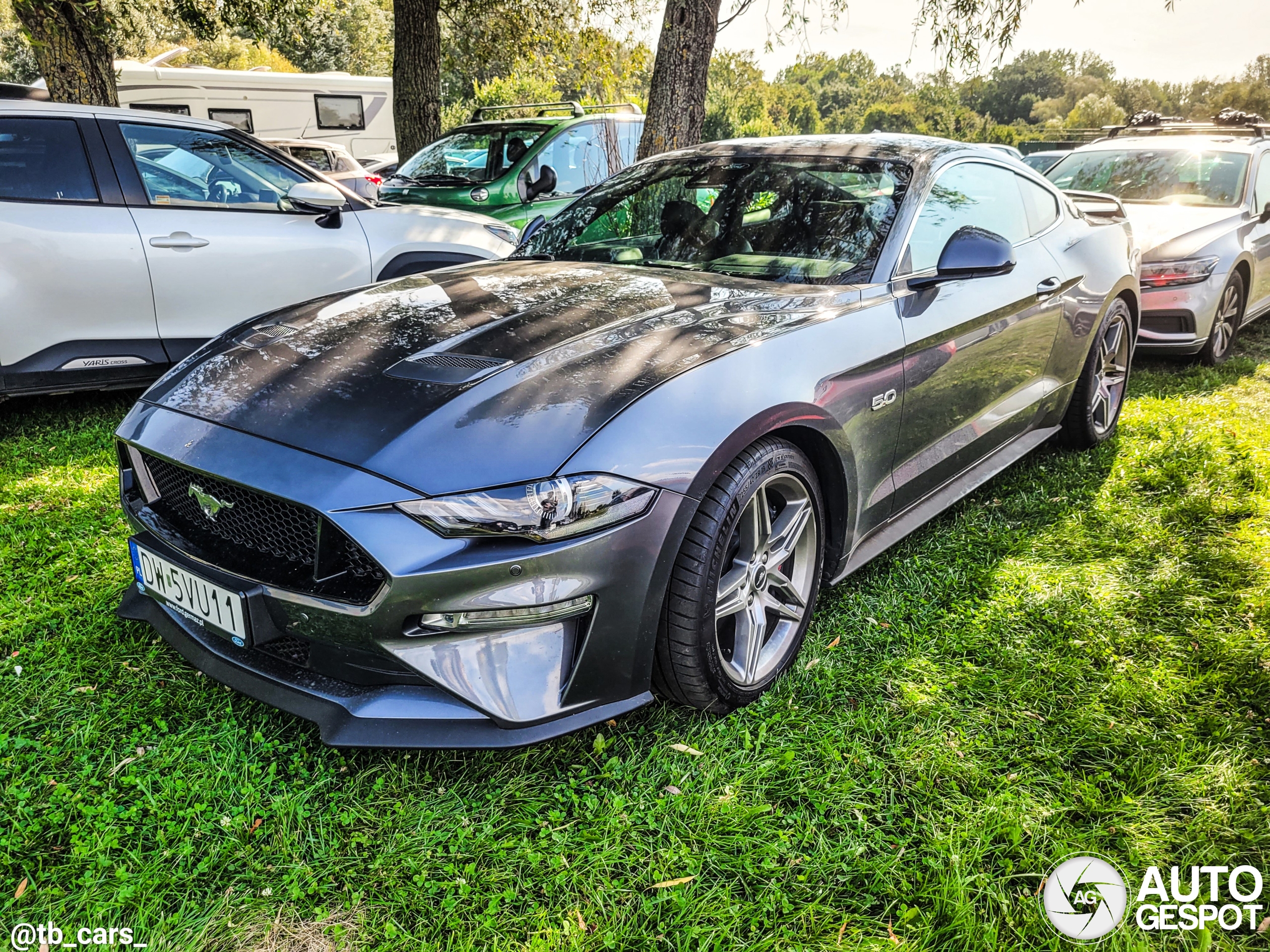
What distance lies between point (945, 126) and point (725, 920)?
2166 inches

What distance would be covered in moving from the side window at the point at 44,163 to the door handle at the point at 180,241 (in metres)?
0.32

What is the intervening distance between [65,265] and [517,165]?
15.4 ft

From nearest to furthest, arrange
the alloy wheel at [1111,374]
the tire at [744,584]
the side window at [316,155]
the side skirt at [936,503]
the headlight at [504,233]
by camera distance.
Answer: the tire at [744,584] < the side skirt at [936,503] < the alloy wheel at [1111,374] < the headlight at [504,233] < the side window at [316,155]

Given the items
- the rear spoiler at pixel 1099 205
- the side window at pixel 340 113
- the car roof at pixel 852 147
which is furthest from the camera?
the side window at pixel 340 113

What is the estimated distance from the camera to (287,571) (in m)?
2.02

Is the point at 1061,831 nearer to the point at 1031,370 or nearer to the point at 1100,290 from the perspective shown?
the point at 1031,370

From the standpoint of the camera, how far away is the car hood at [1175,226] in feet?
19.6

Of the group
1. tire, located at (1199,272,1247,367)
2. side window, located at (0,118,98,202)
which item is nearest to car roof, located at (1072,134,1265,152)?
tire, located at (1199,272,1247,367)

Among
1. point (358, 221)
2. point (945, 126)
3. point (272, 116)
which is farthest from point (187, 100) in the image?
point (945, 126)

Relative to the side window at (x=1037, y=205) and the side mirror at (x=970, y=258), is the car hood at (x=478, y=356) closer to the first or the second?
the side mirror at (x=970, y=258)

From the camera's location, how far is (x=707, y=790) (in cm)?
216

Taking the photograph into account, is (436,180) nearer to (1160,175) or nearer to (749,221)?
(749,221)

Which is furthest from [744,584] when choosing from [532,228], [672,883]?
[532,228]

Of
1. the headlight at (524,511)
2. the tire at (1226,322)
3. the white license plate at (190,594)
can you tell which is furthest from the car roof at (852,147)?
the tire at (1226,322)
